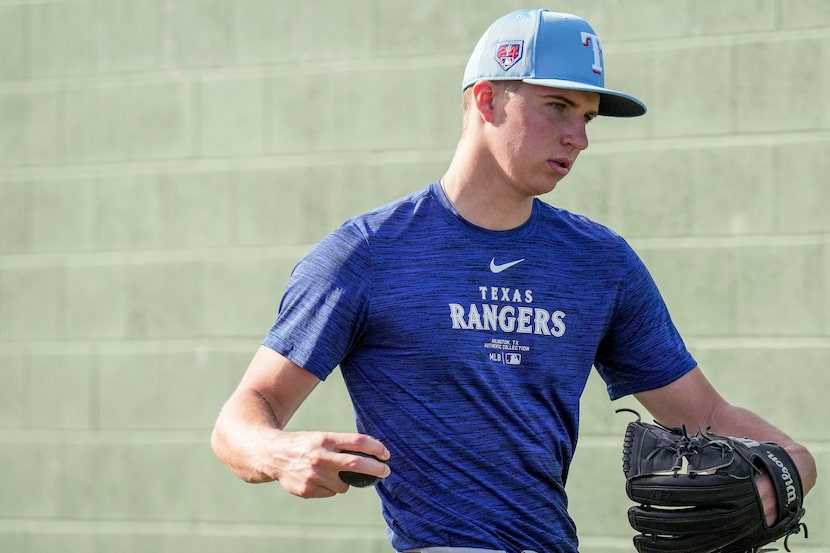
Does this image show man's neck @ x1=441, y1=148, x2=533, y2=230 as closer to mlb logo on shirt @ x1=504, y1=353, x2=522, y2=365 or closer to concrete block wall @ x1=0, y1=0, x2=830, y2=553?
mlb logo on shirt @ x1=504, y1=353, x2=522, y2=365

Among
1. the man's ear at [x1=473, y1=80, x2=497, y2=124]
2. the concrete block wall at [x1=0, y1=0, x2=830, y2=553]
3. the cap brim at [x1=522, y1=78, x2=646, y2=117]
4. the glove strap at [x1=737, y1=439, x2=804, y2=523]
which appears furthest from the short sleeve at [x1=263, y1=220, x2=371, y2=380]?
the concrete block wall at [x1=0, y1=0, x2=830, y2=553]

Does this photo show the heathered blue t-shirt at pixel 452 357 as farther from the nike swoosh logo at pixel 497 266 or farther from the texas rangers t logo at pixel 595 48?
the texas rangers t logo at pixel 595 48

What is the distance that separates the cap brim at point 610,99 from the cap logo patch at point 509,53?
0.20 feet

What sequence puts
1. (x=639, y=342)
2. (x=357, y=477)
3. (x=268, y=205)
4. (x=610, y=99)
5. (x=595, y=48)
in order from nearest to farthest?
(x=357, y=477) → (x=595, y=48) → (x=639, y=342) → (x=610, y=99) → (x=268, y=205)

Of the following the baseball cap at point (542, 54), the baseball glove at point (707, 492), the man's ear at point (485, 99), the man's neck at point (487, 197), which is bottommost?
the baseball glove at point (707, 492)

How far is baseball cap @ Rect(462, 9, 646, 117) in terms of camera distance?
300 centimetres

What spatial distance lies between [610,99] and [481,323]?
776mm

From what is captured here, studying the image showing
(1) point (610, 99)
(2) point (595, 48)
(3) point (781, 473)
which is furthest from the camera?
(1) point (610, 99)

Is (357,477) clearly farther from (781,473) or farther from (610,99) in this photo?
(610,99)

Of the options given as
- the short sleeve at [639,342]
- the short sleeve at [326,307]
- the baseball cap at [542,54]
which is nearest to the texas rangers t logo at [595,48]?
the baseball cap at [542,54]

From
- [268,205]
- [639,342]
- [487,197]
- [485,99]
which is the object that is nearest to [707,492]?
[639,342]

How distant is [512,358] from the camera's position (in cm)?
293

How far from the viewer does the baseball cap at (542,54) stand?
2996mm

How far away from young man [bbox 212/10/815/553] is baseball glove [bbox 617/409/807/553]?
5 centimetres
